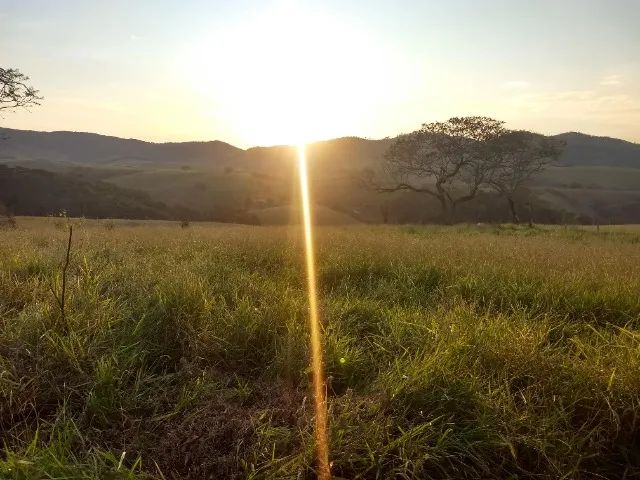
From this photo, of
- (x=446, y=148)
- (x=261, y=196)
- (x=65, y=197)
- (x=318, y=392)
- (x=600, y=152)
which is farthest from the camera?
(x=600, y=152)

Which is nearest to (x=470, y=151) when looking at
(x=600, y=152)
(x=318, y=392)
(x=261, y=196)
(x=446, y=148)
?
(x=446, y=148)

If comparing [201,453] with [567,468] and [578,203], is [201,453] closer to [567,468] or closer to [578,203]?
[567,468]

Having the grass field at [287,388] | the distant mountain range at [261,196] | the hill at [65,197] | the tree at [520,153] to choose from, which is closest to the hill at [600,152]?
the distant mountain range at [261,196]

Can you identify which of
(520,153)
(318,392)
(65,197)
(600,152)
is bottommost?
(65,197)

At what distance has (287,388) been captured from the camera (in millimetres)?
3273

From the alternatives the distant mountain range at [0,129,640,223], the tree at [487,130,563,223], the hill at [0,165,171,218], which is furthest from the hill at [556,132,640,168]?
the hill at [0,165,171,218]

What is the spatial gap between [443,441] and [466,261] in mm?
5330

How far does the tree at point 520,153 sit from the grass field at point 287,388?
120 feet

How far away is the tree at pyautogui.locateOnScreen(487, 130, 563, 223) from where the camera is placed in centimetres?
3878

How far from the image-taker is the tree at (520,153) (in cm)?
3878

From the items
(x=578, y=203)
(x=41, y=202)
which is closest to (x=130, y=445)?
(x=41, y=202)

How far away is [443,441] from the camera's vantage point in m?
2.73

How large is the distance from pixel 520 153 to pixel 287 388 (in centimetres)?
4076

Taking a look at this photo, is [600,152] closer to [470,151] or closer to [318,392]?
[470,151]
